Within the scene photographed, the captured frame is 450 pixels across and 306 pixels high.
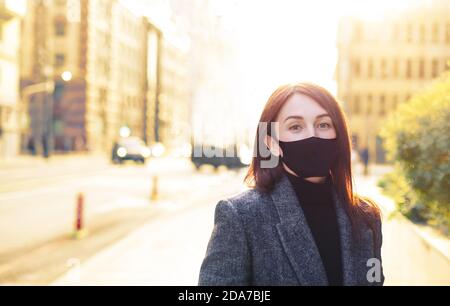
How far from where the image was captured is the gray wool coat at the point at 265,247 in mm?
2322

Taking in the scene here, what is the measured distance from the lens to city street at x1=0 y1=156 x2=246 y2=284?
33.0ft

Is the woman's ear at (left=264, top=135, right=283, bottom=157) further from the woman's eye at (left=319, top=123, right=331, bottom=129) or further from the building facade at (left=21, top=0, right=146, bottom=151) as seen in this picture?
the building facade at (left=21, top=0, right=146, bottom=151)

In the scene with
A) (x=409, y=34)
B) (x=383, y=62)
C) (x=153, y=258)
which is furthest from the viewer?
(x=383, y=62)

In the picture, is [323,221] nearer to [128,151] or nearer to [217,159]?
[217,159]

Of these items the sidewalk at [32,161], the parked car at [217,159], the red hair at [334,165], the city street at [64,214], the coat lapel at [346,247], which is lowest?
the city street at [64,214]

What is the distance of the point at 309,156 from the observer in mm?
2412

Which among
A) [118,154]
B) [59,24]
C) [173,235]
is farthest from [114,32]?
[173,235]

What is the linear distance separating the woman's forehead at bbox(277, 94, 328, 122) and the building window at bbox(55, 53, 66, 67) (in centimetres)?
6747

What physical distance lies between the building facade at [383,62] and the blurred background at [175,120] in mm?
134

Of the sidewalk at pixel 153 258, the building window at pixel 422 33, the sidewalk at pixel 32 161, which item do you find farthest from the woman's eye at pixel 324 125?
the building window at pixel 422 33

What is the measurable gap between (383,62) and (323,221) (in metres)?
68.4

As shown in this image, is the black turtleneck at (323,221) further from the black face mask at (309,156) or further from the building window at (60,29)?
the building window at (60,29)

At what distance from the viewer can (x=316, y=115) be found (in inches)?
98.3

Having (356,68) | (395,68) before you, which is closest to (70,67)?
(356,68)
